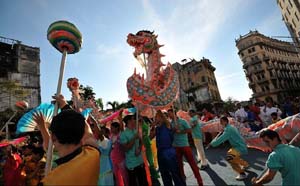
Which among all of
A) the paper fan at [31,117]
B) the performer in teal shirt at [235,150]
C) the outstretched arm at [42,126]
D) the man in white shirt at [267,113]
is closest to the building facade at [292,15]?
the man in white shirt at [267,113]

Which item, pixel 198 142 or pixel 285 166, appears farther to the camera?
pixel 198 142

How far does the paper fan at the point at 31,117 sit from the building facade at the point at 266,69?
50.7 meters

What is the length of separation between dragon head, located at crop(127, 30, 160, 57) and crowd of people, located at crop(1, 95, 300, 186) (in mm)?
1714

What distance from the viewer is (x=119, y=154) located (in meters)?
3.93

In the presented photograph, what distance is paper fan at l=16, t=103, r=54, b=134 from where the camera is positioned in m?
2.08

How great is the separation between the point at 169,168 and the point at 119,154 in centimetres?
112

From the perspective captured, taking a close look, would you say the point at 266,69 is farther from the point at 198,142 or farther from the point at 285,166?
the point at 285,166

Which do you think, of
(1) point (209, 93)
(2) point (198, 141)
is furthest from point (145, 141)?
(1) point (209, 93)

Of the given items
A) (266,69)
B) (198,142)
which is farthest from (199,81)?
(198,142)

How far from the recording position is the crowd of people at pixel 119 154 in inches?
52.4

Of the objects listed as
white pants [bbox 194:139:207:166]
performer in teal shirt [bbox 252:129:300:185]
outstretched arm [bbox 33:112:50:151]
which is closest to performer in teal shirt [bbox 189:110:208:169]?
white pants [bbox 194:139:207:166]

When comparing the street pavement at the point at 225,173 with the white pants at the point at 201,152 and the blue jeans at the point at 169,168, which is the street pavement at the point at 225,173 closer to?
the white pants at the point at 201,152

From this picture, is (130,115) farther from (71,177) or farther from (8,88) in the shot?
(8,88)

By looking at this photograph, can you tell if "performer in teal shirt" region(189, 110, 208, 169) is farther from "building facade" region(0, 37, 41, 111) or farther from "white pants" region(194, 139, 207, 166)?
"building facade" region(0, 37, 41, 111)
